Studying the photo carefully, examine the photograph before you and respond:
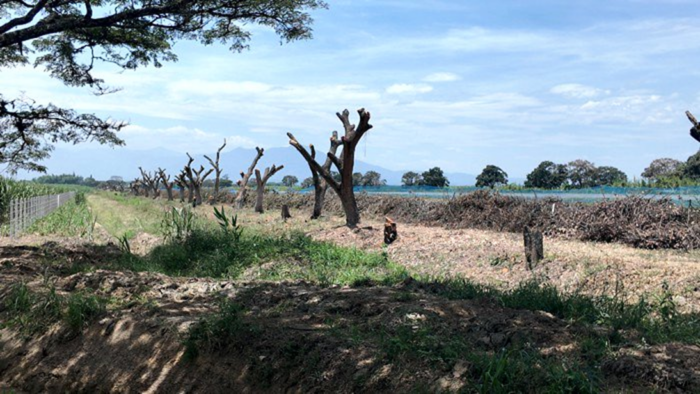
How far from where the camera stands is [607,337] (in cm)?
474

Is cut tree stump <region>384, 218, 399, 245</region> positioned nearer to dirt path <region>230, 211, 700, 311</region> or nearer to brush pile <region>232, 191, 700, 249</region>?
dirt path <region>230, 211, 700, 311</region>

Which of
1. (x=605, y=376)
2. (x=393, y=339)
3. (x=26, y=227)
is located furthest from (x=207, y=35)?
(x=605, y=376)

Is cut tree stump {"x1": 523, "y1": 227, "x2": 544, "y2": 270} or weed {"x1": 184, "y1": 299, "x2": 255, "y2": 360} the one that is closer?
weed {"x1": 184, "y1": 299, "x2": 255, "y2": 360}

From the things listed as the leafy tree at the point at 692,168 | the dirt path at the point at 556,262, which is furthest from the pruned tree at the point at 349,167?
the leafy tree at the point at 692,168

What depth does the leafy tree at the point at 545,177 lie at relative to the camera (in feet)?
149

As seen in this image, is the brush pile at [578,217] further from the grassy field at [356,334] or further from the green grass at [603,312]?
the green grass at [603,312]

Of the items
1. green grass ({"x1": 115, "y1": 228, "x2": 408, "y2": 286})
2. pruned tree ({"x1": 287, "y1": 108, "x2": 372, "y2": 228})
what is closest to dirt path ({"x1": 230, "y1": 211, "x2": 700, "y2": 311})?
green grass ({"x1": 115, "y1": 228, "x2": 408, "y2": 286})

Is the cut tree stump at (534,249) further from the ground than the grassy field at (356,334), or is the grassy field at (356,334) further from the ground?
the cut tree stump at (534,249)

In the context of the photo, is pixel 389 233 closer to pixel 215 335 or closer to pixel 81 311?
pixel 81 311

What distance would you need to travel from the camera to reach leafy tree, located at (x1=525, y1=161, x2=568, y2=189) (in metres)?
45.3

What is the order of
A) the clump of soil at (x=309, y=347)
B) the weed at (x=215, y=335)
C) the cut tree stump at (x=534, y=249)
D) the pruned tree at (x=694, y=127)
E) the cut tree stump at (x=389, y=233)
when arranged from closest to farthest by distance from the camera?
the clump of soil at (x=309, y=347)
the weed at (x=215, y=335)
the pruned tree at (x=694, y=127)
the cut tree stump at (x=534, y=249)
the cut tree stump at (x=389, y=233)

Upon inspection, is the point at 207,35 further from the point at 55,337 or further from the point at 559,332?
the point at 559,332

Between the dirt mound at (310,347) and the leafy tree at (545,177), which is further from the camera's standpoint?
the leafy tree at (545,177)

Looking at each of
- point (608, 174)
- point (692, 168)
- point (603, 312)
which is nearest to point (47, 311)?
point (603, 312)
